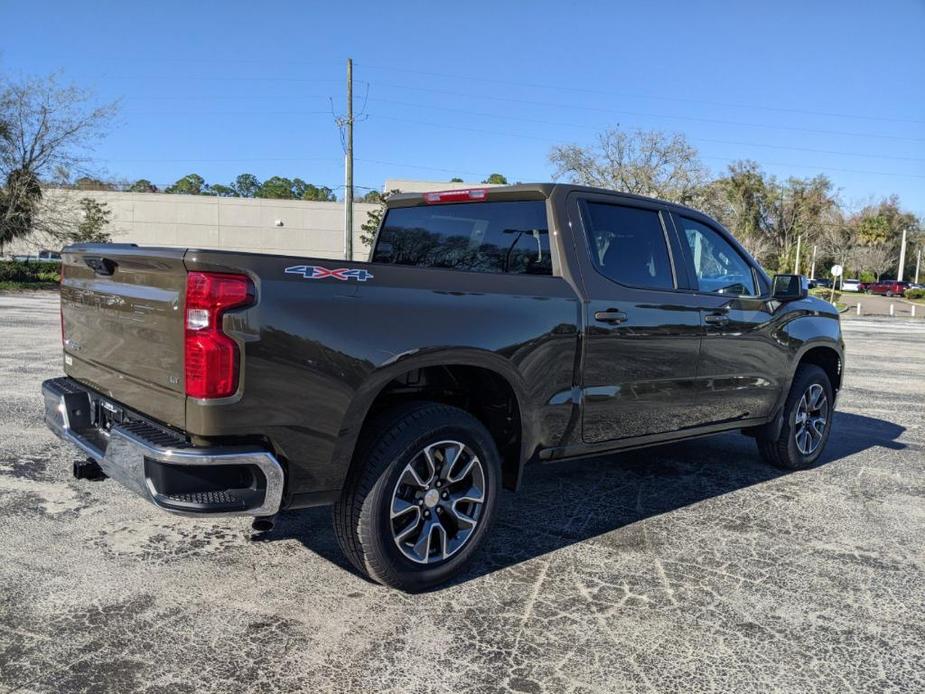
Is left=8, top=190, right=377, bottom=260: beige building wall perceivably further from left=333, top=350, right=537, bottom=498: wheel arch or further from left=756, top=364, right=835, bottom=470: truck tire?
left=333, top=350, right=537, bottom=498: wheel arch

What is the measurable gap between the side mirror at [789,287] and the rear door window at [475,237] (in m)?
2.25

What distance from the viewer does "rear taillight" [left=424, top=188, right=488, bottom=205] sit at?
430cm

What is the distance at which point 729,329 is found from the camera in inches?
191

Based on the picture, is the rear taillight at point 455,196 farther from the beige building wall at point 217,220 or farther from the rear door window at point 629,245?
the beige building wall at point 217,220

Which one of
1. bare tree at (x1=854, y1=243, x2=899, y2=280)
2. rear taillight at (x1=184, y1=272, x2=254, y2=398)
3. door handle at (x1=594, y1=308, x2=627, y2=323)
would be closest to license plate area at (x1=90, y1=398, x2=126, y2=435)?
rear taillight at (x1=184, y1=272, x2=254, y2=398)

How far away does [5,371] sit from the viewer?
878 centimetres

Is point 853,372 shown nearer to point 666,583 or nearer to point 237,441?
point 666,583

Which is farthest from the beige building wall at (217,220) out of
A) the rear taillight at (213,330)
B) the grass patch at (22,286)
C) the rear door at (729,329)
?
the rear taillight at (213,330)

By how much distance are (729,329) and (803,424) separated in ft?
4.84

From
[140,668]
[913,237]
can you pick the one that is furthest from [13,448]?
[913,237]

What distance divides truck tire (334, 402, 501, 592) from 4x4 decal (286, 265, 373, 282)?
687 mm

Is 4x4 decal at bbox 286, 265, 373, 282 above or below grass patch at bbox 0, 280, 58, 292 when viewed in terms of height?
above

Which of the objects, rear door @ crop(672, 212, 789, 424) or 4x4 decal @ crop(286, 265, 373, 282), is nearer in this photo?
4x4 decal @ crop(286, 265, 373, 282)

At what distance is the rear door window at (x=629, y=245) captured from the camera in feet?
13.6
